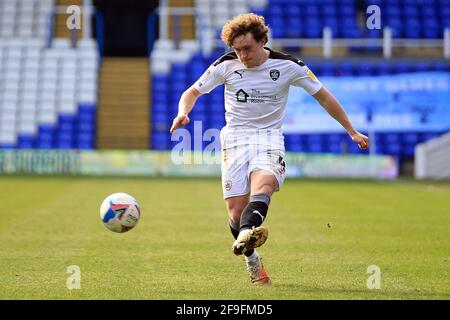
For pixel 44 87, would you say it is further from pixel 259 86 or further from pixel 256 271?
pixel 256 271

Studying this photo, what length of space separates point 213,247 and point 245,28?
3876mm

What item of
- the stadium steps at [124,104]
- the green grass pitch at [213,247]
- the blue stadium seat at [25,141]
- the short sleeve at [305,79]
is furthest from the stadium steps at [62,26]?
the short sleeve at [305,79]

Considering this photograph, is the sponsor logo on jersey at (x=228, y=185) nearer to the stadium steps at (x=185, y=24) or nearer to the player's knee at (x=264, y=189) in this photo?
the player's knee at (x=264, y=189)

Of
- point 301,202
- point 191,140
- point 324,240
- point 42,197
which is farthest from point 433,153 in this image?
point 324,240

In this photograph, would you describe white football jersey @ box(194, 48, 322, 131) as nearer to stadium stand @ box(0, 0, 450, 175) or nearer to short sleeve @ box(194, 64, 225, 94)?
short sleeve @ box(194, 64, 225, 94)

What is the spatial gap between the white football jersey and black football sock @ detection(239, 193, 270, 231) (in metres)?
0.69

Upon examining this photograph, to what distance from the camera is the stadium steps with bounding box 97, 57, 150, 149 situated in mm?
30797

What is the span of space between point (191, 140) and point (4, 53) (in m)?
8.11

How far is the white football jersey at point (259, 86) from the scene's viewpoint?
834 cm

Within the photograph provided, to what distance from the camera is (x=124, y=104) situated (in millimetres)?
32062

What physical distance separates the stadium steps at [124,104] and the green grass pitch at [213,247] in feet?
33.1

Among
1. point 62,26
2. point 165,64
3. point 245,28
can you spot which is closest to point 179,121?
point 245,28

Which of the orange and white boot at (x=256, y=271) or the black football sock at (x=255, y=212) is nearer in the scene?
the black football sock at (x=255, y=212)

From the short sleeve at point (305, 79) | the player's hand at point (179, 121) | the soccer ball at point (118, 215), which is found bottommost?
the soccer ball at point (118, 215)
